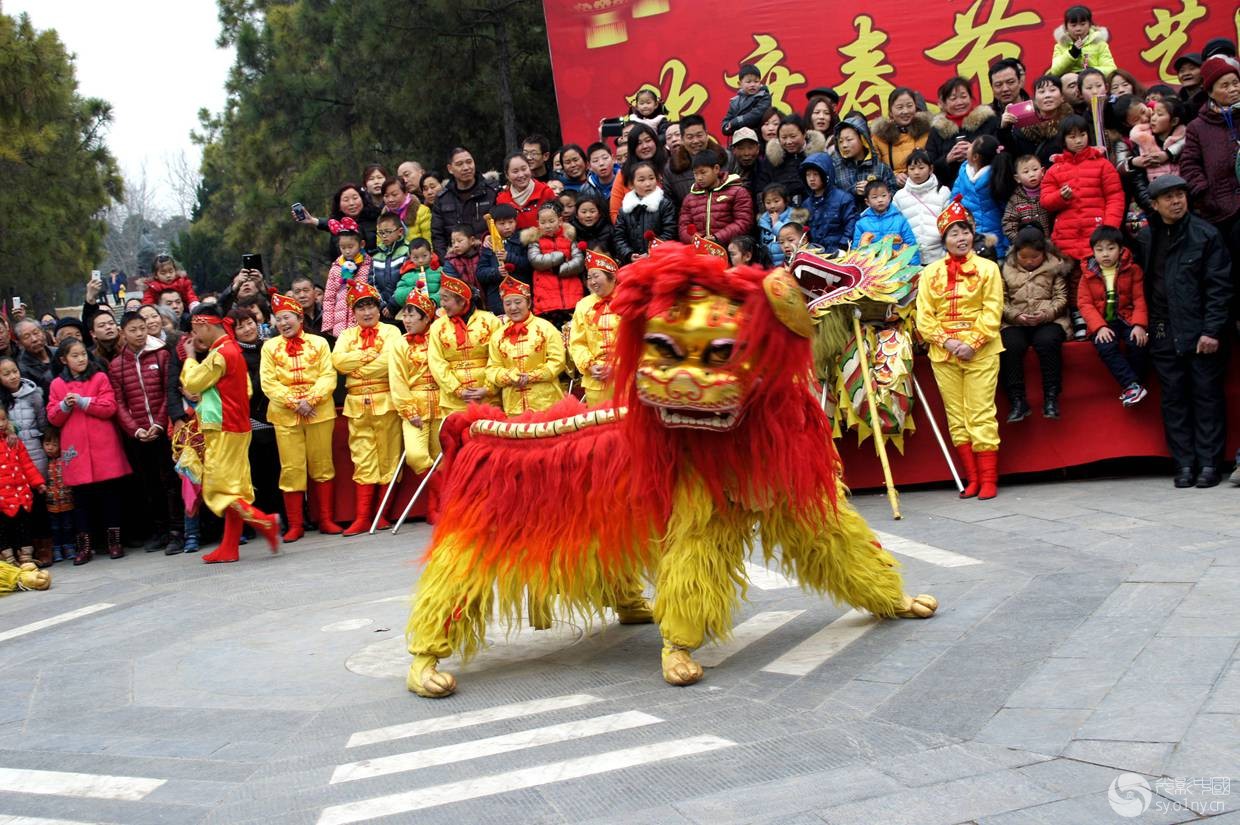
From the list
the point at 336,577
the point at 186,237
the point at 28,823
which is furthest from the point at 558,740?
the point at 186,237

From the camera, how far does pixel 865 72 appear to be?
1147 centimetres

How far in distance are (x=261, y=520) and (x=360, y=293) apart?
200 centimetres

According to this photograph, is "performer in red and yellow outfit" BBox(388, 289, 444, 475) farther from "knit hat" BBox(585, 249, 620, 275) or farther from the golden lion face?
the golden lion face

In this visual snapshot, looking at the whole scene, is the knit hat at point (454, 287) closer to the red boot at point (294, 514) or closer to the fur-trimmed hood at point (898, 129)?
the red boot at point (294, 514)

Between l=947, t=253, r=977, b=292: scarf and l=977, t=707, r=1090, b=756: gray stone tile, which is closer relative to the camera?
l=977, t=707, r=1090, b=756: gray stone tile

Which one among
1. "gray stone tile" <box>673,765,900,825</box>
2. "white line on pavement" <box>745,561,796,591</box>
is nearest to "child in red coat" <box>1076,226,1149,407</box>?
"white line on pavement" <box>745,561,796,591</box>

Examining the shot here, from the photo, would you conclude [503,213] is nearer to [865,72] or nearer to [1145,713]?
[865,72]

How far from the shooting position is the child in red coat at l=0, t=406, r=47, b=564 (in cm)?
876

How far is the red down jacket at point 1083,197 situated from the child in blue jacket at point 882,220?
0.95m

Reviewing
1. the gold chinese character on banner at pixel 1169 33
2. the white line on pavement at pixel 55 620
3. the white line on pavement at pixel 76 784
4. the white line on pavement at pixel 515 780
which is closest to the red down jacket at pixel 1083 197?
the gold chinese character on banner at pixel 1169 33

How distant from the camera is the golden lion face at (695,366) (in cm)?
433

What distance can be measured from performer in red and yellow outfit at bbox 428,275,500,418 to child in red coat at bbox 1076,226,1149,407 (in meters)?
4.21

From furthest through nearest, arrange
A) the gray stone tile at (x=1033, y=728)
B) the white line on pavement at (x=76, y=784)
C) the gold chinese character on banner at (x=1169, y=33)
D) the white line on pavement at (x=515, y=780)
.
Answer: the gold chinese character on banner at (x=1169, y=33)
the white line on pavement at (x=76, y=784)
the white line on pavement at (x=515, y=780)
the gray stone tile at (x=1033, y=728)

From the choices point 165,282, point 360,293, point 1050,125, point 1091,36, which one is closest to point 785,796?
point 1050,125
